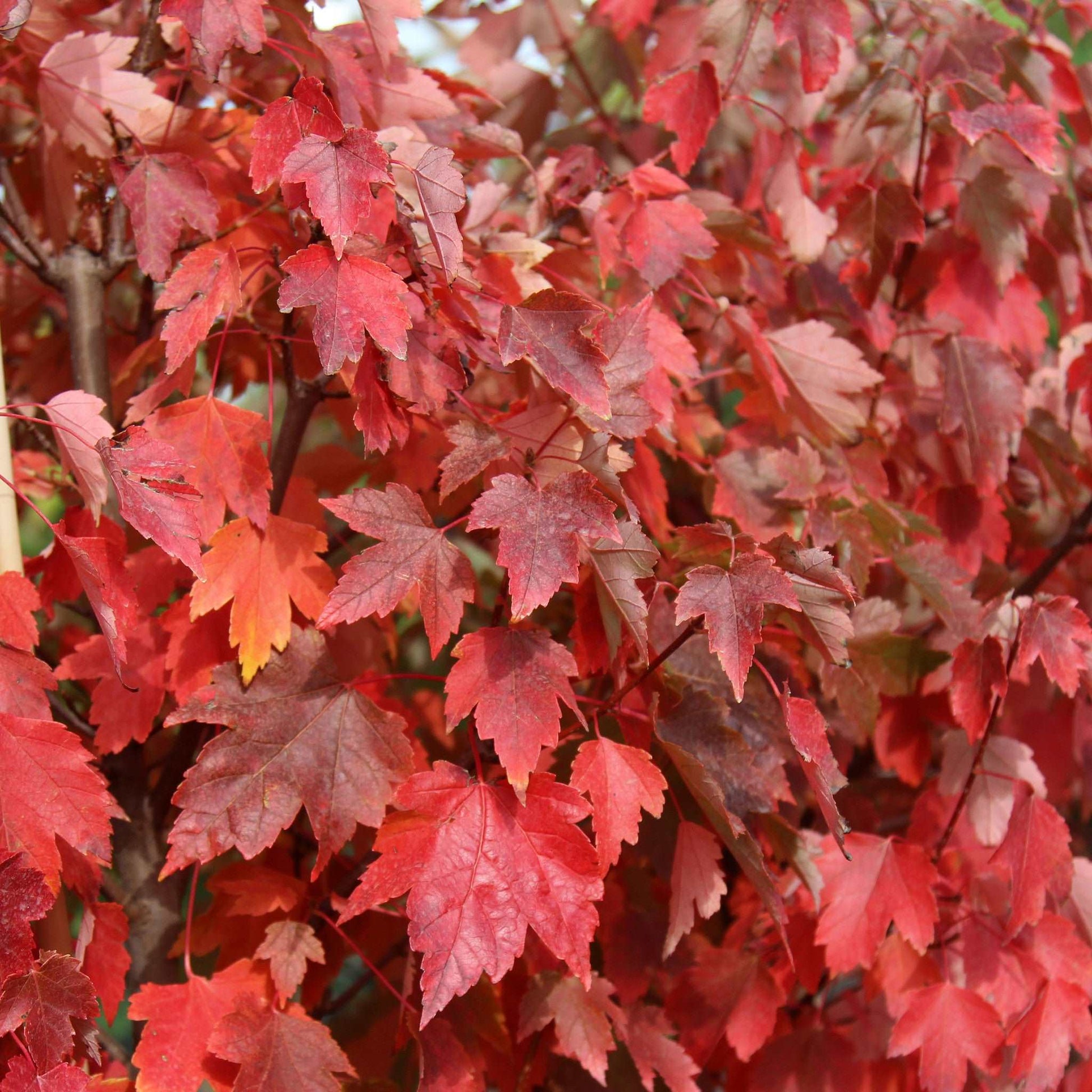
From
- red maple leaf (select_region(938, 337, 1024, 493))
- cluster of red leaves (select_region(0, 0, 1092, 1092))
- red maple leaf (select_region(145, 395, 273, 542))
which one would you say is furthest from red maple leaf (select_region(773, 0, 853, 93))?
red maple leaf (select_region(145, 395, 273, 542))

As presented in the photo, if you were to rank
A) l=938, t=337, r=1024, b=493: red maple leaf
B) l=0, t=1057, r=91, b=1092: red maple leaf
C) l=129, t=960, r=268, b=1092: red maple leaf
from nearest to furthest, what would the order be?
l=0, t=1057, r=91, b=1092: red maple leaf → l=129, t=960, r=268, b=1092: red maple leaf → l=938, t=337, r=1024, b=493: red maple leaf

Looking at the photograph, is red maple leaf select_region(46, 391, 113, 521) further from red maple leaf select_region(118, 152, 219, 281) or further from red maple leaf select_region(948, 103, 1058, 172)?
red maple leaf select_region(948, 103, 1058, 172)

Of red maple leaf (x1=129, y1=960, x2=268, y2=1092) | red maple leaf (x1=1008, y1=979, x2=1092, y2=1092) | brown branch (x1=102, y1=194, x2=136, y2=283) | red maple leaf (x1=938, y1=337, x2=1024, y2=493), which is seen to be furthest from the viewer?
red maple leaf (x1=938, y1=337, x2=1024, y2=493)

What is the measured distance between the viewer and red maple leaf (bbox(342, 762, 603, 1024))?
58cm

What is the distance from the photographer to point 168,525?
0.58 m

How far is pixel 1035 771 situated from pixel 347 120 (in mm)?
770

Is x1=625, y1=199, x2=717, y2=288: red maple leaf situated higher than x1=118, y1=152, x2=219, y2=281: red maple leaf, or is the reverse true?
x1=118, y1=152, x2=219, y2=281: red maple leaf

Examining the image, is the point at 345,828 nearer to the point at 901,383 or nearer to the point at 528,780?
the point at 528,780

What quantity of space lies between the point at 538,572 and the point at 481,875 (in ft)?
0.59

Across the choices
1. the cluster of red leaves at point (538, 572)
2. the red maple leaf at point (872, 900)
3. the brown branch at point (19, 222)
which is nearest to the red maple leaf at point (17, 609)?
the cluster of red leaves at point (538, 572)

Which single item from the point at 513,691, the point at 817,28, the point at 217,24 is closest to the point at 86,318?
the point at 217,24

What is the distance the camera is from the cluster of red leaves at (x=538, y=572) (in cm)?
60

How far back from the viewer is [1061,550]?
1007 mm

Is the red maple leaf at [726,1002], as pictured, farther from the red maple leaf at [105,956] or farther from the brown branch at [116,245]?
the brown branch at [116,245]
